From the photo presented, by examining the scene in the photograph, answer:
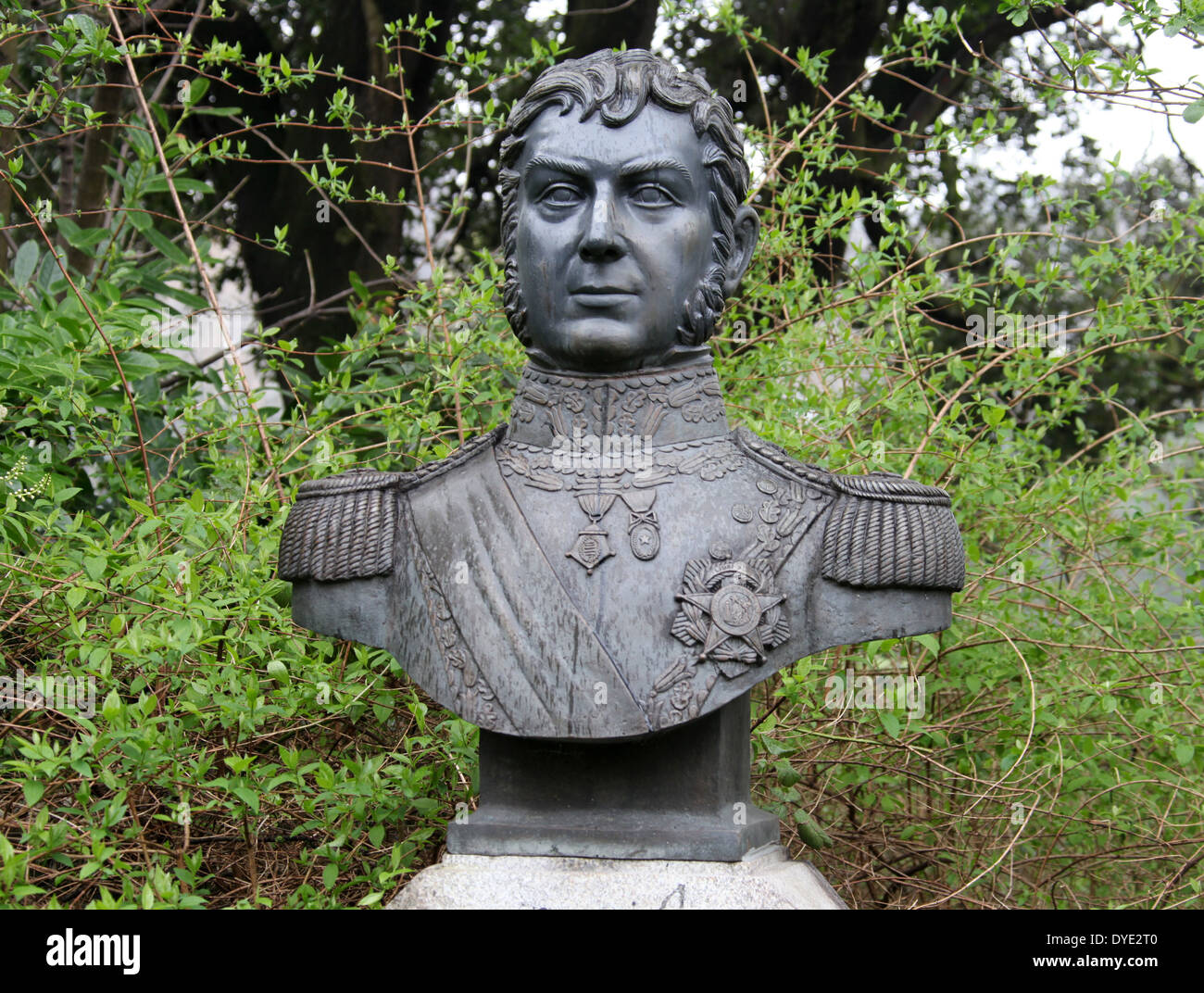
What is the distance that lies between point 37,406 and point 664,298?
7.13 ft

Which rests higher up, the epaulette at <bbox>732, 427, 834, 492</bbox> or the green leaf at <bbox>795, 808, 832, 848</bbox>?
the epaulette at <bbox>732, 427, 834, 492</bbox>

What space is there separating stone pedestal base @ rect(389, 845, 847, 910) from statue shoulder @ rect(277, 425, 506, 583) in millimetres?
652

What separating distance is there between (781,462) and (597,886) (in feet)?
3.11

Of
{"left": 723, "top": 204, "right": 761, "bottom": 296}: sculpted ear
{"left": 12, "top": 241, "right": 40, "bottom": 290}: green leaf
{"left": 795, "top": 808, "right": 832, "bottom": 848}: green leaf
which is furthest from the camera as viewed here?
{"left": 12, "top": 241, "right": 40, "bottom": 290}: green leaf

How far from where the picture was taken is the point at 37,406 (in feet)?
13.8

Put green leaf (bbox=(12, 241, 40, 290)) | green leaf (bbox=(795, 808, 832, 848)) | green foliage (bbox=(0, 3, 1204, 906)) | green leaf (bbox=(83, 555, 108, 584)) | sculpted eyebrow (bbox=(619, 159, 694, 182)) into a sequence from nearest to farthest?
sculpted eyebrow (bbox=(619, 159, 694, 182)), green leaf (bbox=(83, 555, 108, 584)), green foliage (bbox=(0, 3, 1204, 906)), green leaf (bbox=(795, 808, 832, 848)), green leaf (bbox=(12, 241, 40, 290))

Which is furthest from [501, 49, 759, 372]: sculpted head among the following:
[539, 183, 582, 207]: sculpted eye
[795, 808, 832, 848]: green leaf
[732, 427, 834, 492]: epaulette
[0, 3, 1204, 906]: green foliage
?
[795, 808, 832, 848]: green leaf

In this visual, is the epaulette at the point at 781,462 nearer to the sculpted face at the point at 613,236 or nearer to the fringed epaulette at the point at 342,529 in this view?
the sculpted face at the point at 613,236

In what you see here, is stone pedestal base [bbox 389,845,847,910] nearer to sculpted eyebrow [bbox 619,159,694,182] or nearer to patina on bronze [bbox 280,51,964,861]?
patina on bronze [bbox 280,51,964,861]

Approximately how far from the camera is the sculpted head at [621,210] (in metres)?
2.96

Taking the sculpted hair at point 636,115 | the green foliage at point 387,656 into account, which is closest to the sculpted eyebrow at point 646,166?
Answer: the sculpted hair at point 636,115

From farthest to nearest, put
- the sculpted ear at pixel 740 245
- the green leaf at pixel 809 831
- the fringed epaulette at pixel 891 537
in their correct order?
the green leaf at pixel 809 831, the sculpted ear at pixel 740 245, the fringed epaulette at pixel 891 537

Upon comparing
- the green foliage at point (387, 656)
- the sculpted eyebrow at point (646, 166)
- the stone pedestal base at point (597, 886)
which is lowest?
the stone pedestal base at point (597, 886)

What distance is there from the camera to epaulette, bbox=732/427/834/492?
3.00 m
